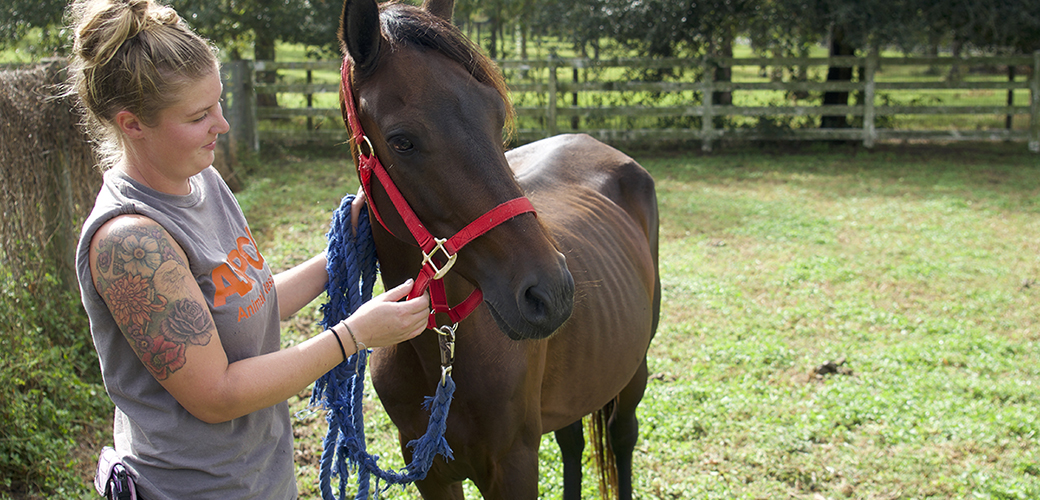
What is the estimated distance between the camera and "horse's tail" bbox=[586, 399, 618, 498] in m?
3.10

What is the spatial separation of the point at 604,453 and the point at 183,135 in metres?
2.40

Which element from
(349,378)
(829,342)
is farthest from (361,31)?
(829,342)

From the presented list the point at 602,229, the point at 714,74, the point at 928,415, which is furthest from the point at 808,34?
the point at 602,229

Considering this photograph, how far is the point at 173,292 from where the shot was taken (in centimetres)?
127

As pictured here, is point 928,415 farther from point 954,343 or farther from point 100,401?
point 100,401

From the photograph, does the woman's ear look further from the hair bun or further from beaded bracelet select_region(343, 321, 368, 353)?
beaded bracelet select_region(343, 321, 368, 353)

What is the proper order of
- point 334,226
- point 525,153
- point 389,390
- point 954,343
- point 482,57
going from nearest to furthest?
point 482,57
point 334,226
point 389,390
point 525,153
point 954,343

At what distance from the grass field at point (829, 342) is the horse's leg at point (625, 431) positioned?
0.52 ft

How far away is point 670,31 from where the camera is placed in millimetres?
11766

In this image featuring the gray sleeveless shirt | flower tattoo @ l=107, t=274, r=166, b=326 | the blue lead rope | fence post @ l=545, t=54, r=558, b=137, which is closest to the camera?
flower tattoo @ l=107, t=274, r=166, b=326

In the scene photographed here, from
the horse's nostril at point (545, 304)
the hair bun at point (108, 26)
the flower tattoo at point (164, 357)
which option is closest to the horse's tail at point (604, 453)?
the horse's nostril at point (545, 304)

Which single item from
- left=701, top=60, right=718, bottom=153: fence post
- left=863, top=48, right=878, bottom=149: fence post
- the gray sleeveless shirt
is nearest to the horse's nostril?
the gray sleeveless shirt

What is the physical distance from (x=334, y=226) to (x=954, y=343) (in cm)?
441

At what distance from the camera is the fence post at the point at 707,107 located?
1165 centimetres
